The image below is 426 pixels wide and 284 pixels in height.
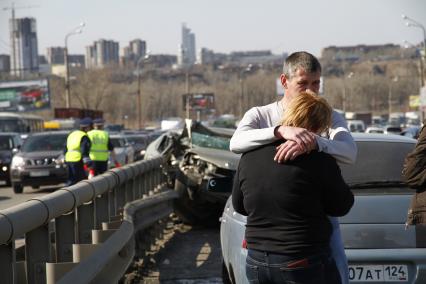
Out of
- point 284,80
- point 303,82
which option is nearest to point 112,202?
point 284,80

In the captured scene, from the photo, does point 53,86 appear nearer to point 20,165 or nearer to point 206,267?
point 20,165

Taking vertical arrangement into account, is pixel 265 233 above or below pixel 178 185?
above

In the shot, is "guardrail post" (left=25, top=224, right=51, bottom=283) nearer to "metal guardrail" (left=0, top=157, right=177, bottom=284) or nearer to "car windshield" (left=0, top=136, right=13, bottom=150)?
"metal guardrail" (left=0, top=157, right=177, bottom=284)

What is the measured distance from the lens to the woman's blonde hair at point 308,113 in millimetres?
3881

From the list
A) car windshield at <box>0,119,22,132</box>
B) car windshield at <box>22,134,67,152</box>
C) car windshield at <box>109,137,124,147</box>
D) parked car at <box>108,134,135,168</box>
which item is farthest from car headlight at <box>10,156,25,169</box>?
car windshield at <box>0,119,22,132</box>

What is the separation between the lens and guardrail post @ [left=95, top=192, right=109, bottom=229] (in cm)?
808

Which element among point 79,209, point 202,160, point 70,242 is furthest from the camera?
point 202,160

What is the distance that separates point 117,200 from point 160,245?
2791 mm

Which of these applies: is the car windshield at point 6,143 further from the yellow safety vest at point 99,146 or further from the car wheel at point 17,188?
the yellow safety vest at point 99,146

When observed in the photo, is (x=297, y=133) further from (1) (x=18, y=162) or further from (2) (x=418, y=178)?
(1) (x=18, y=162)

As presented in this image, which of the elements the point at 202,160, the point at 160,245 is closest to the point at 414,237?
the point at 160,245

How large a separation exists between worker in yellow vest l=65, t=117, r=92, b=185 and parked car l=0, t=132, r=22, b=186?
9.70m

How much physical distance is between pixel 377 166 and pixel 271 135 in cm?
280

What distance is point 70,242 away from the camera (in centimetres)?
645
